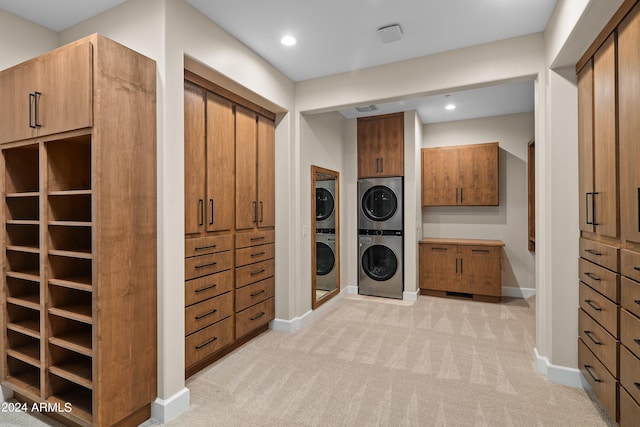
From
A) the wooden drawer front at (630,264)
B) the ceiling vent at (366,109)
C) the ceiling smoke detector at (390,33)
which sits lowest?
the wooden drawer front at (630,264)

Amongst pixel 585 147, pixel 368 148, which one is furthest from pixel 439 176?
A: pixel 585 147

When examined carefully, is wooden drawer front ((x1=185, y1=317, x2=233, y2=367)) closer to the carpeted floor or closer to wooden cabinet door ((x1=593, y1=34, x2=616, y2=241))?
the carpeted floor

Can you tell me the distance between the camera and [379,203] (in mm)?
4926

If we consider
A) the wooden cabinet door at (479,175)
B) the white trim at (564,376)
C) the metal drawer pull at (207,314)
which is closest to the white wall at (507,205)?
the wooden cabinet door at (479,175)

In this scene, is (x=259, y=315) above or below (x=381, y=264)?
below

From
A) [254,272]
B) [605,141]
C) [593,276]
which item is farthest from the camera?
[254,272]

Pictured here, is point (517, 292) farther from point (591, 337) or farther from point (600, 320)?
point (600, 320)

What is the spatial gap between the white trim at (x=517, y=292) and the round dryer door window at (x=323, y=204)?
9.50 ft

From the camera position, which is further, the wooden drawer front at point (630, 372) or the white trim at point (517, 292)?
the white trim at point (517, 292)

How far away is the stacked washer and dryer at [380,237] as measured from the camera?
4.79 metres

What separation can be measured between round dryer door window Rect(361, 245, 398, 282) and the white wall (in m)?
1.24

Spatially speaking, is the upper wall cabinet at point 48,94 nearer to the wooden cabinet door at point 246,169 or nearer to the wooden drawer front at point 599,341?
the wooden cabinet door at point 246,169

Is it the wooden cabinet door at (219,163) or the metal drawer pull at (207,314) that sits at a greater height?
the wooden cabinet door at (219,163)

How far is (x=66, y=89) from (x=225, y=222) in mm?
1383
